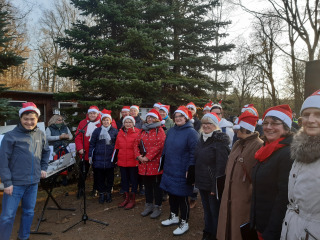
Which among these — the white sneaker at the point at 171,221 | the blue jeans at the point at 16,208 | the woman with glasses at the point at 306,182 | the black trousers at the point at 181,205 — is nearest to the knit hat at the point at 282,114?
the woman with glasses at the point at 306,182

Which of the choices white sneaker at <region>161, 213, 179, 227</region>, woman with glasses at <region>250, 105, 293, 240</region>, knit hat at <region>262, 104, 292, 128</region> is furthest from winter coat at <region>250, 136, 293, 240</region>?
white sneaker at <region>161, 213, 179, 227</region>

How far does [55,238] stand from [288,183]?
3.96 meters

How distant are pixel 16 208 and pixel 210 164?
Answer: 309cm

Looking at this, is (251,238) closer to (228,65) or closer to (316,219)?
(316,219)

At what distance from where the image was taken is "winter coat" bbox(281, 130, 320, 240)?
67.9 inches

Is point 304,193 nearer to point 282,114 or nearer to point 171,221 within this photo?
point 282,114

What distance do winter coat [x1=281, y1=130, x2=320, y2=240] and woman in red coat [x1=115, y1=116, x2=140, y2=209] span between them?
376cm

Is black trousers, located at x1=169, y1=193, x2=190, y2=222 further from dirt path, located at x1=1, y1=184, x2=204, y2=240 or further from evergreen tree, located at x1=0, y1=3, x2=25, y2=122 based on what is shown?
evergreen tree, located at x1=0, y1=3, x2=25, y2=122

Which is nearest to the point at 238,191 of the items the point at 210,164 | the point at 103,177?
the point at 210,164

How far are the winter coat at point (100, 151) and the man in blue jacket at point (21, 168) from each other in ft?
5.35

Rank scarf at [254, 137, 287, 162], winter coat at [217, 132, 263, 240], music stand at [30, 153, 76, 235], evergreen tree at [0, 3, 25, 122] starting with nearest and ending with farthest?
scarf at [254, 137, 287, 162] < winter coat at [217, 132, 263, 240] < music stand at [30, 153, 76, 235] < evergreen tree at [0, 3, 25, 122]

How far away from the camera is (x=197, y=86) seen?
1403cm

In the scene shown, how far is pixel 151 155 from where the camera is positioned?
471 centimetres

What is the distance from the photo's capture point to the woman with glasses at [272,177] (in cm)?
206
